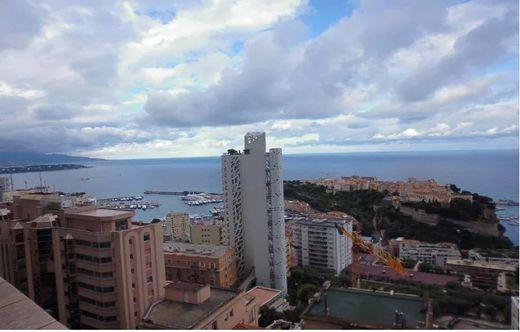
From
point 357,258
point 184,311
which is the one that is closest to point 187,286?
point 184,311

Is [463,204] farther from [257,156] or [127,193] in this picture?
[127,193]

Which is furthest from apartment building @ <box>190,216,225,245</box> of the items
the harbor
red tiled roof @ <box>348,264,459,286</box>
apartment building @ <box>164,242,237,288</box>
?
the harbor

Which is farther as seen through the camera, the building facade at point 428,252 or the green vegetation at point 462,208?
the green vegetation at point 462,208

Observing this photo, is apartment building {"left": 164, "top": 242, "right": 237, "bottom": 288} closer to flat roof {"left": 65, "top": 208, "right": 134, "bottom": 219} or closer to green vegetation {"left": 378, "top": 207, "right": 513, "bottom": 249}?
flat roof {"left": 65, "top": 208, "right": 134, "bottom": 219}

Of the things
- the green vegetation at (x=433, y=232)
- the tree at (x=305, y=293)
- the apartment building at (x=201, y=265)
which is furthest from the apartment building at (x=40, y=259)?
the green vegetation at (x=433, y=232)

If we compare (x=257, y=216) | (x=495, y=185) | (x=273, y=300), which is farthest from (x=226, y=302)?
(x=495, y=185)

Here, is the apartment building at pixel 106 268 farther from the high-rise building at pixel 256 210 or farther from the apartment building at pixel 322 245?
the apartment building at pixel 322 245

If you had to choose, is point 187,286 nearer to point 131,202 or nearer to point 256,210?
point 256,210
